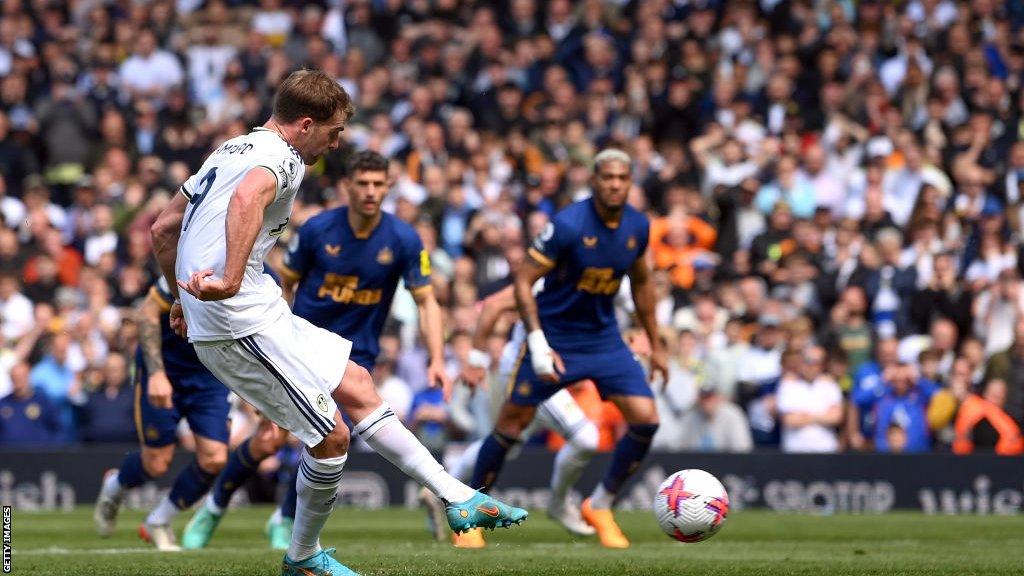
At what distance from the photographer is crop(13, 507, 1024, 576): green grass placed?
959 cm

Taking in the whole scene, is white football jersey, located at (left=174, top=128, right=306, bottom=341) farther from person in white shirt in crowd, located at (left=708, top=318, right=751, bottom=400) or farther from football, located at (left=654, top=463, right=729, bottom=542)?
person in white shirt in crowd, located at (left=708, top=318, right=751, bottom=400)

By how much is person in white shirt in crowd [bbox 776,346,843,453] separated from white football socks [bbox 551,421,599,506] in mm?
5766

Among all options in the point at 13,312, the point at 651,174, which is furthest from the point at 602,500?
the point at 13,312

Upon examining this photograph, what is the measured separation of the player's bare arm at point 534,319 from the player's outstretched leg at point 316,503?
3.59 meters

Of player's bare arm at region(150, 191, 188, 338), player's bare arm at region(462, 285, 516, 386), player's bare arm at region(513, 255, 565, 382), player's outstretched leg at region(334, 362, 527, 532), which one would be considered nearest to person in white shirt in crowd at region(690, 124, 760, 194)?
player's bare arm at region(462, 285, 516, 386)

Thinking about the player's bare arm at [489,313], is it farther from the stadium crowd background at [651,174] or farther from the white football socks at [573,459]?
the stadium crowd background at [651,174]

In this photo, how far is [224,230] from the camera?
7914 mm

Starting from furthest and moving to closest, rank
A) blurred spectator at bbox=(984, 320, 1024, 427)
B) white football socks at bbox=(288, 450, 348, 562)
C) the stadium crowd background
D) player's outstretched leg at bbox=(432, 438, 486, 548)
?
1. the stadium crowd background
2. blurred spectator at bbox=(984, 320, 1024, 427)
3. player's outstretched leg at bbox=(432, 438, 486, 548)
4. white football socks at bbox=(288, 450, 348, 562)

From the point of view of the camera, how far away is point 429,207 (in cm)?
2127

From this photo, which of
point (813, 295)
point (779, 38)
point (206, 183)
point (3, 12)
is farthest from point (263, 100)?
point (206, 183)

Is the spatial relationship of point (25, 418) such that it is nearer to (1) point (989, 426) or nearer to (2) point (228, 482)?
(2) point (228, 482)

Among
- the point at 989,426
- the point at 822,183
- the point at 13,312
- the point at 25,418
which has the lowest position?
Answer: the point at 25,418

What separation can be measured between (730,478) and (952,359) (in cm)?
284

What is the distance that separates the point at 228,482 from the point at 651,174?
34.0 ft
